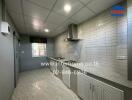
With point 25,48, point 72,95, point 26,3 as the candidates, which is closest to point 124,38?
point 72,95

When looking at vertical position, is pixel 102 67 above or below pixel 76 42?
below

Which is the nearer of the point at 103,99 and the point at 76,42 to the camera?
the point at 103,99

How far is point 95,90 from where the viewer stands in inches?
57.0

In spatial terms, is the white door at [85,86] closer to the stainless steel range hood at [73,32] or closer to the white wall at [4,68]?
the stainless steel range hood at [73,32]

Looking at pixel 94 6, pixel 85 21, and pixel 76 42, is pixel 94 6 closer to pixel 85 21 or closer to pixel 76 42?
pixel 85 21

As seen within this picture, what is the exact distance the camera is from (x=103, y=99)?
1.29 meters

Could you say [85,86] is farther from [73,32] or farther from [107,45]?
[73,32]

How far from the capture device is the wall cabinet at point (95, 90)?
3.65ft

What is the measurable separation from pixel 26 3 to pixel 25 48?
4019mm

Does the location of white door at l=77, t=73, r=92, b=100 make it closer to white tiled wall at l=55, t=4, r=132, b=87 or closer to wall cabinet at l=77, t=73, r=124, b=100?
wall cabinet at l=77, t=73, r=124, b=100

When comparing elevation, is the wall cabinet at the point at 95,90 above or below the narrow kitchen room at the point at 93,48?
below

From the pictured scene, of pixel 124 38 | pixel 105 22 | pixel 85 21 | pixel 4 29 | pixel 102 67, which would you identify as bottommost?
pixel 102 67

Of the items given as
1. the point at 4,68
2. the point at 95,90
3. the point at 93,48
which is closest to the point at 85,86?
the point at 95,90

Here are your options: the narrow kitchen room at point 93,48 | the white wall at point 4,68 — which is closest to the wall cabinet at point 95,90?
the narrow kitchen room at point 93,48
